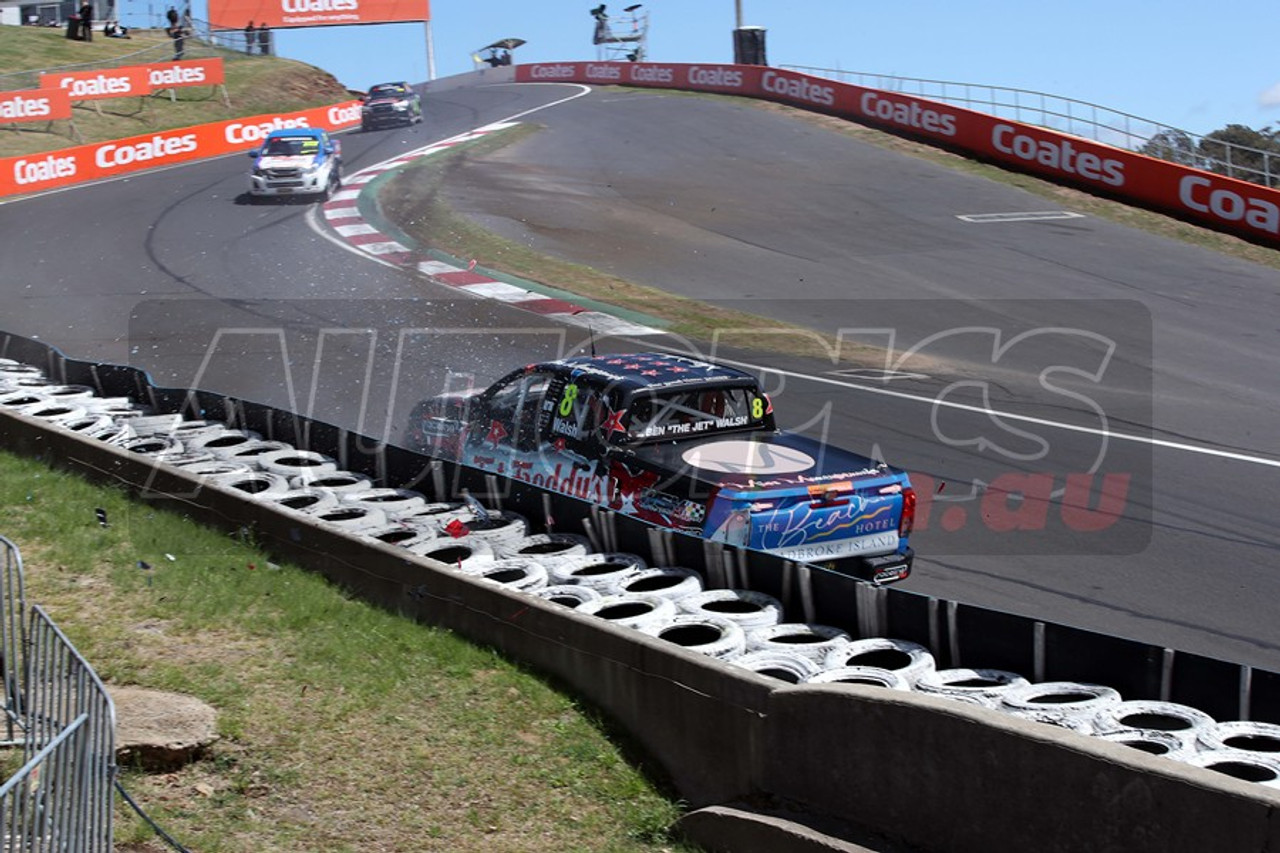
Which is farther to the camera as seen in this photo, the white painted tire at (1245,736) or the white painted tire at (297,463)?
the white painted tire at (297,463)

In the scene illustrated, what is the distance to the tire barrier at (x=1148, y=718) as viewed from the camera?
5820mm

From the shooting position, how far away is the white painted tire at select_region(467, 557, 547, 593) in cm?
830

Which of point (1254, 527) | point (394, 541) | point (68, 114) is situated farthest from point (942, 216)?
point (68, 114)

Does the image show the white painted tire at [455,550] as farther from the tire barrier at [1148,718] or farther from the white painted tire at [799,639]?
the tire barrier at [1148,718]

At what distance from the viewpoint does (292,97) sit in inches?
1999

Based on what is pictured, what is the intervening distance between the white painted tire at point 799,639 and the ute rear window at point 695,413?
2.21m

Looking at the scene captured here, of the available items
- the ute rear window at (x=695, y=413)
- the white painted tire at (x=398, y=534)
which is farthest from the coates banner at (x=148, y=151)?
the ute rear window at (x=695, y=413)

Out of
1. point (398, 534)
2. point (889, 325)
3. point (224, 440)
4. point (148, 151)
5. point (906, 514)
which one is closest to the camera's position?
point (906, 514)

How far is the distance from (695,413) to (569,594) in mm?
2062

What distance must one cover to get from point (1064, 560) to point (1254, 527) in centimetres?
195

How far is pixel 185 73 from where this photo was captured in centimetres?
4469

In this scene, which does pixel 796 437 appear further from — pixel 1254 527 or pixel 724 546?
pixel 1254 527

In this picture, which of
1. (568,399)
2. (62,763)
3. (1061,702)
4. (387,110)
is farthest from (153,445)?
(387,110)

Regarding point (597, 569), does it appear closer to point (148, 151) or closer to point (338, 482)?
point (338, 482)
